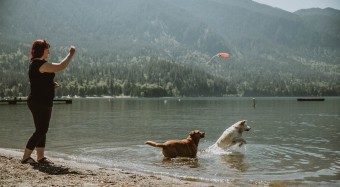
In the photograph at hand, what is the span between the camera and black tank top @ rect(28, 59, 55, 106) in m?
10.7

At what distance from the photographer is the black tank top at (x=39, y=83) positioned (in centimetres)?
1070

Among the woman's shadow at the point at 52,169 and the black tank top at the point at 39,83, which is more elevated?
the black tank top at the point at 39,83

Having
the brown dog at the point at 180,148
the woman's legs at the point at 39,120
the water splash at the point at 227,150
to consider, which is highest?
the woman's legs at the point at 39,120

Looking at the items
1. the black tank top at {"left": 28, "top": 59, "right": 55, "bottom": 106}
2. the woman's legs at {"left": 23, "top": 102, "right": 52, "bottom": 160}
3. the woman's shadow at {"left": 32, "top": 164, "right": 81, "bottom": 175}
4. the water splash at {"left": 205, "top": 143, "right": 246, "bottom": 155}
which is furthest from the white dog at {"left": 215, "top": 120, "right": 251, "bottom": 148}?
the black tank top at {"left": 28, "top": 59, "right": 55, "bottom": 106}

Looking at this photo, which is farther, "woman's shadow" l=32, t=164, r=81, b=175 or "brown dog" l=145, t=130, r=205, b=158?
"brown dog" l=145, t=130, r=205, b=158

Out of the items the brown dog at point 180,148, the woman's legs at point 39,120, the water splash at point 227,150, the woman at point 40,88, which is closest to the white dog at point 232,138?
the water splash at point 227,150

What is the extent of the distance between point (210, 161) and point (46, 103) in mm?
7543

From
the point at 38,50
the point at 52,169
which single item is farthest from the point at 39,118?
the point at 38,50

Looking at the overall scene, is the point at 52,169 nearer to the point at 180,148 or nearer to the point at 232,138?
the point at 180,148

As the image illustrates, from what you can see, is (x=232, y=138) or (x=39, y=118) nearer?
(x=39, y=118)

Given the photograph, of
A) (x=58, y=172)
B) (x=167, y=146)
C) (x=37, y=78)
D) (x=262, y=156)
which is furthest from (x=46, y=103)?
(x=262, y=156)

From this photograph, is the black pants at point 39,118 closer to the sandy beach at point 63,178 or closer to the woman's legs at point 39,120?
the woman's legs at point 39,120

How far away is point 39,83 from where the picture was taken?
10734 millimetres

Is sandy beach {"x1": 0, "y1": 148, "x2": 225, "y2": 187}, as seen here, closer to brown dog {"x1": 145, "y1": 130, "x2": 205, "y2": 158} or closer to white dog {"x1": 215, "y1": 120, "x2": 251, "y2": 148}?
brown dog {"x1": 145, "y1": 130, "x2": 205, "y2": 158}
